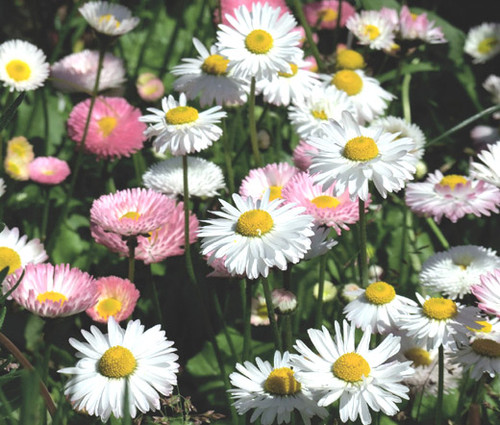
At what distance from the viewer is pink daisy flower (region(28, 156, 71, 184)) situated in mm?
2053

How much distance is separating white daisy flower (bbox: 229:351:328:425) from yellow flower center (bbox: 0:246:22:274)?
608mm

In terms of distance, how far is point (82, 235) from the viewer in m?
2.22

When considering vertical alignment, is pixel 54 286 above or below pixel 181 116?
below

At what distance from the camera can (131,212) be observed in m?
1.59

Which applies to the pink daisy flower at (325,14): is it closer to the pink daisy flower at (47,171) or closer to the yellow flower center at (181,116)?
the pink daisy flower at (47,171)

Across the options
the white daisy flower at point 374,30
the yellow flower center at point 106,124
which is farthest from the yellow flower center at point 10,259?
the white daisy flower at point 374,30

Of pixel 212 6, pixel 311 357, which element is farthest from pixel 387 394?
pixel 212 6

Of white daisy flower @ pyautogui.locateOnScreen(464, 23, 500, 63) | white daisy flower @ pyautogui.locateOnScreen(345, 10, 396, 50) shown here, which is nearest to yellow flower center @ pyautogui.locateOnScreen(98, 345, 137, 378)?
white daisy flower @ pyautogui.locateOnScreen(345, 10, 396, 50)

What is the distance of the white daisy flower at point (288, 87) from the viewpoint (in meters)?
1.80

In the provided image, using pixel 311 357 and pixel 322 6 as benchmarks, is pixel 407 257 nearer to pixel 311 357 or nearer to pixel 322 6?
pixel 311 357

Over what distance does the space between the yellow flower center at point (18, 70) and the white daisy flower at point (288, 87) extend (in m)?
0.66

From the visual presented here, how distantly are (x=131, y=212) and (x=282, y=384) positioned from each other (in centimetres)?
57

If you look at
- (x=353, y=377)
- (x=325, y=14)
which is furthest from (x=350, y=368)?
(x=325, y=14)

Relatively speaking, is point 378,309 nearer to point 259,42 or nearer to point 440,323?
point 440,323
